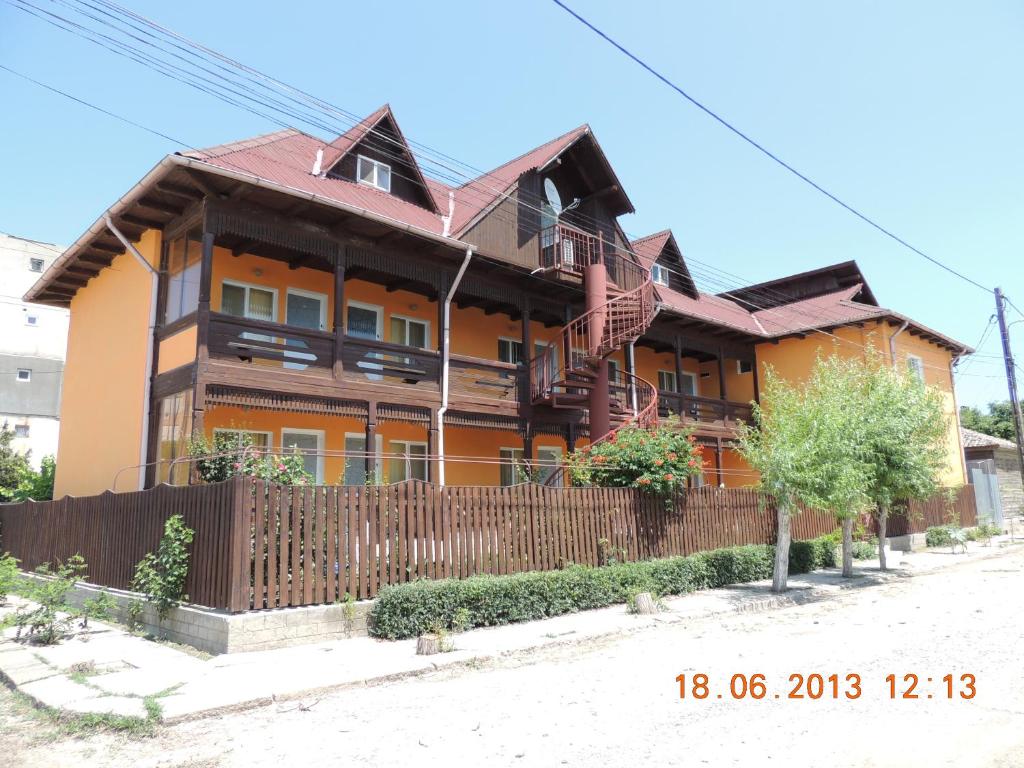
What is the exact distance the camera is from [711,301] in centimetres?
2523

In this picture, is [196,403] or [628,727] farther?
[196,403]

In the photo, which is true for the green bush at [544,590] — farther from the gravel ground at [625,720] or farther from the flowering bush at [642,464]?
the gravel ground at [625,720]

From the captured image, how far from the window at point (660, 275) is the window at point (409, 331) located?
8.96 metres

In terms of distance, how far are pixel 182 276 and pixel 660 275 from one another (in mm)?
14988

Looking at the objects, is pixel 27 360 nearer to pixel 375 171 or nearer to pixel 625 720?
pixel 375 171

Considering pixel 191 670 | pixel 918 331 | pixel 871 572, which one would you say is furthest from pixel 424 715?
pixel 918 331

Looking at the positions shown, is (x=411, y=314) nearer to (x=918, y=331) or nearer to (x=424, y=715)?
(x=424, y=715)

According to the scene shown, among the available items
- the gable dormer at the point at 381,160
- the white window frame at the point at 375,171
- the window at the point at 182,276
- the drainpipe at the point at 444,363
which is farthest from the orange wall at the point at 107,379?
the drainpipe at the point at 444,363

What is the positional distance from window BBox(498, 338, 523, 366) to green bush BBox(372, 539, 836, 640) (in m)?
Answer: 7.80

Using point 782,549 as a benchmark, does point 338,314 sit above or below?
above

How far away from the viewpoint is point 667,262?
23422 mm

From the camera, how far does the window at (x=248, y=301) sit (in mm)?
13812

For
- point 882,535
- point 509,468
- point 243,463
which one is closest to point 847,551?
point 882,535

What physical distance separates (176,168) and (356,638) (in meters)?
7.74
